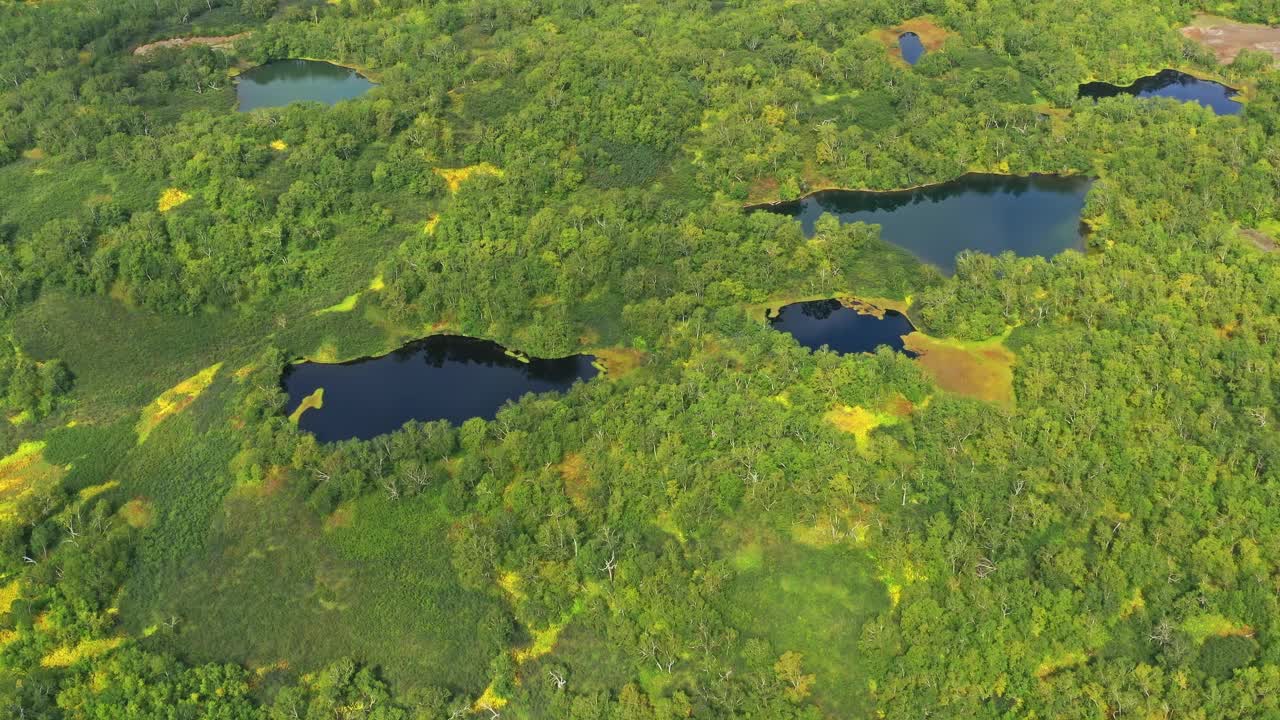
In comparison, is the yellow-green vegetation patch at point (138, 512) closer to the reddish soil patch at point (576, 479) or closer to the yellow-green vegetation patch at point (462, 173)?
the reddish soil patch at point (576, 479)

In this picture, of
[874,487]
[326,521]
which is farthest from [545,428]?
[874,487]

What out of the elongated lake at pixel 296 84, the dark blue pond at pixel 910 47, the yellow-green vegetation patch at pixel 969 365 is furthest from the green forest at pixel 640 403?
the dark blue pond at pixel 910 47

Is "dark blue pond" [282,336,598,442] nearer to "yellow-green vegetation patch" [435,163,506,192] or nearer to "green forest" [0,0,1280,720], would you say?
"green forest" [0,0,1280,720]

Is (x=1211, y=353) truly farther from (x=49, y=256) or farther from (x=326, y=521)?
(x=49, y=256)

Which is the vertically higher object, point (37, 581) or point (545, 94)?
point (545, 94)

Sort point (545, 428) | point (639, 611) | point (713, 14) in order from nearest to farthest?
1. point (639, 611)
2. point (545, 428)
3. point (713, 14)

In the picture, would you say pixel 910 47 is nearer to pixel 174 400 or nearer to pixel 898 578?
pixel 898 578

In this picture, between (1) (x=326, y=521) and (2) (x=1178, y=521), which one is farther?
(1) (x=326, y=521)
